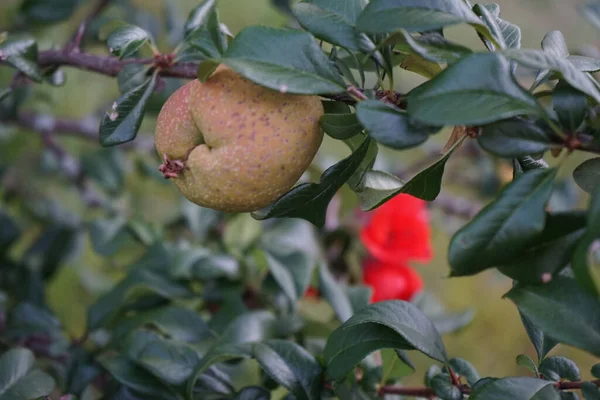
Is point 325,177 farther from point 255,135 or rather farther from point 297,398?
point 297,398

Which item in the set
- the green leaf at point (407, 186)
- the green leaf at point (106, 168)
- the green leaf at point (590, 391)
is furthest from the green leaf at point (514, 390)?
the green leaf at point (106, 168)

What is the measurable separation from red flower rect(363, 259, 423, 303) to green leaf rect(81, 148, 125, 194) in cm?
39

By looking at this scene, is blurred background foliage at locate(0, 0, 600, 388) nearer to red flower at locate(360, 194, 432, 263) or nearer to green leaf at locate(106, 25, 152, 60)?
red flower at locate(360, 194, 432, 263)

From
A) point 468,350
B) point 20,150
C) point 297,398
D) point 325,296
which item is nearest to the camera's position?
point 297,398

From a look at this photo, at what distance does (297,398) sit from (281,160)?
7.6 inches

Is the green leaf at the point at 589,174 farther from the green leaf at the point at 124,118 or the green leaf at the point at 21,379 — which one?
the green leaf at the point at 21,379

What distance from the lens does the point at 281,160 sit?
337 mm

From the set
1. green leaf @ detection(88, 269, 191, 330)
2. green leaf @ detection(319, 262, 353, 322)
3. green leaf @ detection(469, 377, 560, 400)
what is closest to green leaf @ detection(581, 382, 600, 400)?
green leaf @ detection(469, 377, 560, 400)

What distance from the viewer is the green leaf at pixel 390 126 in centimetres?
31

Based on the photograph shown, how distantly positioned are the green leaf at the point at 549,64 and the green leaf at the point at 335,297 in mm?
340

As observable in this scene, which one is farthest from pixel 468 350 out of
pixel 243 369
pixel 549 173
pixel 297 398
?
→ pixel 549 173

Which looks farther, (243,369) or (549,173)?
(243,369)

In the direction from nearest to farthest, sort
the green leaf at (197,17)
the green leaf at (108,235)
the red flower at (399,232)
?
1. the green leaf at (197,17)
2. the green leaf at (108,235)
3. the red flower at (399,232)

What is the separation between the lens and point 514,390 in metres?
0.33
